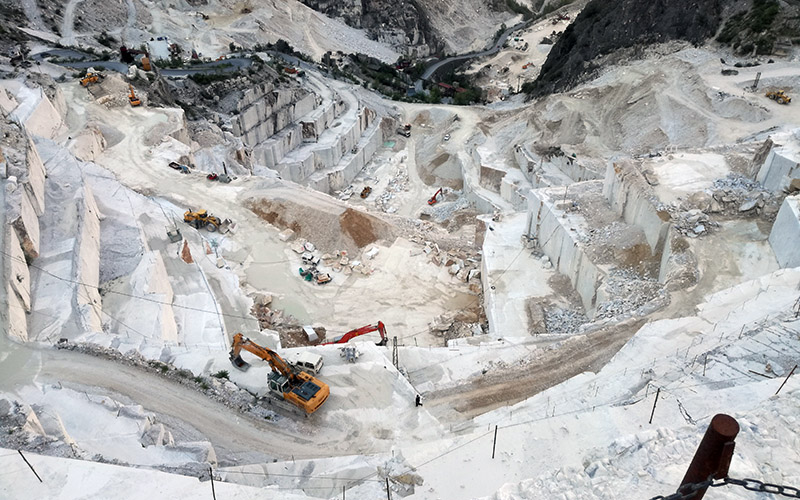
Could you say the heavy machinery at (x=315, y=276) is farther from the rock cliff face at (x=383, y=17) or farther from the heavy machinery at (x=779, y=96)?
the rock cliff face at (x=383, y=17)

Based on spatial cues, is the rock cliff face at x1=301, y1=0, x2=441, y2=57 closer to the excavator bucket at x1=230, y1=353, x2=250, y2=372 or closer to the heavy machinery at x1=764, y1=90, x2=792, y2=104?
the heavy machinery at x1=764, y1=90, x2=792, y2=104

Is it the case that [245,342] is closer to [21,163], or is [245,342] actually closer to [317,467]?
[317,467]

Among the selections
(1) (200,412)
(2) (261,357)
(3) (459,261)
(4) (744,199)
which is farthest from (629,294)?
(1) (200,412)

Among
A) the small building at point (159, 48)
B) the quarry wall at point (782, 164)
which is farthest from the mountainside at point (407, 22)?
the quarry wall at point (782, 164)

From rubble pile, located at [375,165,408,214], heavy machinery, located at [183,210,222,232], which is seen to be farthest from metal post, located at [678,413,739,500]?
rubble pile, located at [375,165,408,214]

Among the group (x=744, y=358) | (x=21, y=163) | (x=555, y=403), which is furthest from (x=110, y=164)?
(x=744, y=358)

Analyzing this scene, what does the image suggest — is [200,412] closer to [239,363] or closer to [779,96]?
[239,363]
